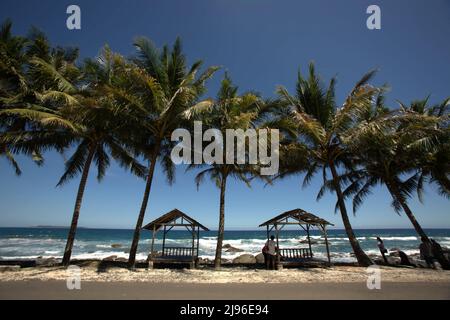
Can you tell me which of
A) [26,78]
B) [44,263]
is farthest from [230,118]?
[44,263]

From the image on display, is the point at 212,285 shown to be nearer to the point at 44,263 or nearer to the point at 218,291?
the point at 218,291

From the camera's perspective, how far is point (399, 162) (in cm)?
1468

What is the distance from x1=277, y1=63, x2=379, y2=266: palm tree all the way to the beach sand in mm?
4224

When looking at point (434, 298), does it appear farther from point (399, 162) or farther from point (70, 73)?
point (70, 73)

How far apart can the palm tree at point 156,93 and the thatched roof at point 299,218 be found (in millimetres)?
6493

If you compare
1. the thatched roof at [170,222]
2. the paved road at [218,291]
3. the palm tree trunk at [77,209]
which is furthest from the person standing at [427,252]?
the palm tree trunk at [77,209]

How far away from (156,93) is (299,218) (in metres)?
9.49

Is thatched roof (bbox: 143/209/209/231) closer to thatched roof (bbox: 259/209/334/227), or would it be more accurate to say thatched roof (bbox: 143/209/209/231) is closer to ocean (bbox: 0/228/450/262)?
thatched roof (bbox: 259/209/334/227)

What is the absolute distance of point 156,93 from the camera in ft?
35.4

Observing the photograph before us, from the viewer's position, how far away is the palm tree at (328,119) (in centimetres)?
1170

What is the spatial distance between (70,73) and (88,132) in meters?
3.10

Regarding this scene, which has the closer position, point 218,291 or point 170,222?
point 218,291

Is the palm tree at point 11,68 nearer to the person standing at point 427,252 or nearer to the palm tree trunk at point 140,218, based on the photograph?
the palm tree trunk at point 140,218

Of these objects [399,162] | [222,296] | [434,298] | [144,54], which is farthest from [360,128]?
[144,54]
